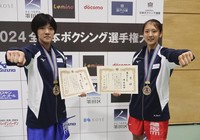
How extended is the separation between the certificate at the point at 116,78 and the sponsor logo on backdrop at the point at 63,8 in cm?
63

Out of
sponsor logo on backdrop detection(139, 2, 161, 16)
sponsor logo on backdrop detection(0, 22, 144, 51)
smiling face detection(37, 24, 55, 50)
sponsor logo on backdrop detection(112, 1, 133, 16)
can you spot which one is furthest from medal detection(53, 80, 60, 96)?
sponsor logo on backdrop detection(139, 2, 161, 16)

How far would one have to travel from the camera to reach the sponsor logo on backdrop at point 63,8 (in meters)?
1.95

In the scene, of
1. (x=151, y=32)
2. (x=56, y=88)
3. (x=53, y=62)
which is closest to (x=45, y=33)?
(x=53, y=62)

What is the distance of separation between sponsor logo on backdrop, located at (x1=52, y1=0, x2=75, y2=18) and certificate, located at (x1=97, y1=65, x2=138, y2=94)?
0.63 m

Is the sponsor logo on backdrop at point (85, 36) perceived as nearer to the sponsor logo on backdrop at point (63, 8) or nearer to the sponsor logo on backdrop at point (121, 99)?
the sponsor logo on backdrop at point (63, 8)

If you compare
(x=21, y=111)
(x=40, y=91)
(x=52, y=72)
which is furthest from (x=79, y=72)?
(x=21, y=111)

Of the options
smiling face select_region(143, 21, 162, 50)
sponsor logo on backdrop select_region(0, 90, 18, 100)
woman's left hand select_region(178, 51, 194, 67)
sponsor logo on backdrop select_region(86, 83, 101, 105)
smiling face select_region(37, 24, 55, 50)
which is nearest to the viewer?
woman's left hand select_region(178, 51, 194, 67)

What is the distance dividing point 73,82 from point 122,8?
0.90m

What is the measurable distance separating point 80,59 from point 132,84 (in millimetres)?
626

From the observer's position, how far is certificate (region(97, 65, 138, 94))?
1.66m

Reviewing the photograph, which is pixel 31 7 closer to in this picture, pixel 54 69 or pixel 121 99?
pixel 54 69

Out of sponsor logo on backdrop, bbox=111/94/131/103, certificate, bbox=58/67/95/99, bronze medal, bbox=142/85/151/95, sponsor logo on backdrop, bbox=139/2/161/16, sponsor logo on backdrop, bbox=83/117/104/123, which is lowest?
sponsor logo on backdrop, bbox=83/117/104/123

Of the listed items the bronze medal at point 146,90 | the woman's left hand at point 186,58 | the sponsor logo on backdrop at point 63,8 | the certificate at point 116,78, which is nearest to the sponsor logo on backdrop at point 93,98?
the certificate at point 116,78

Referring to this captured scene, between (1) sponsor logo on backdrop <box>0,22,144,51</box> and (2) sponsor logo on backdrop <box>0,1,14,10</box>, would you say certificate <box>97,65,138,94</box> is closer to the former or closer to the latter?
(1) sponsor logo on backdrop <box>0,22,144,51</box>
